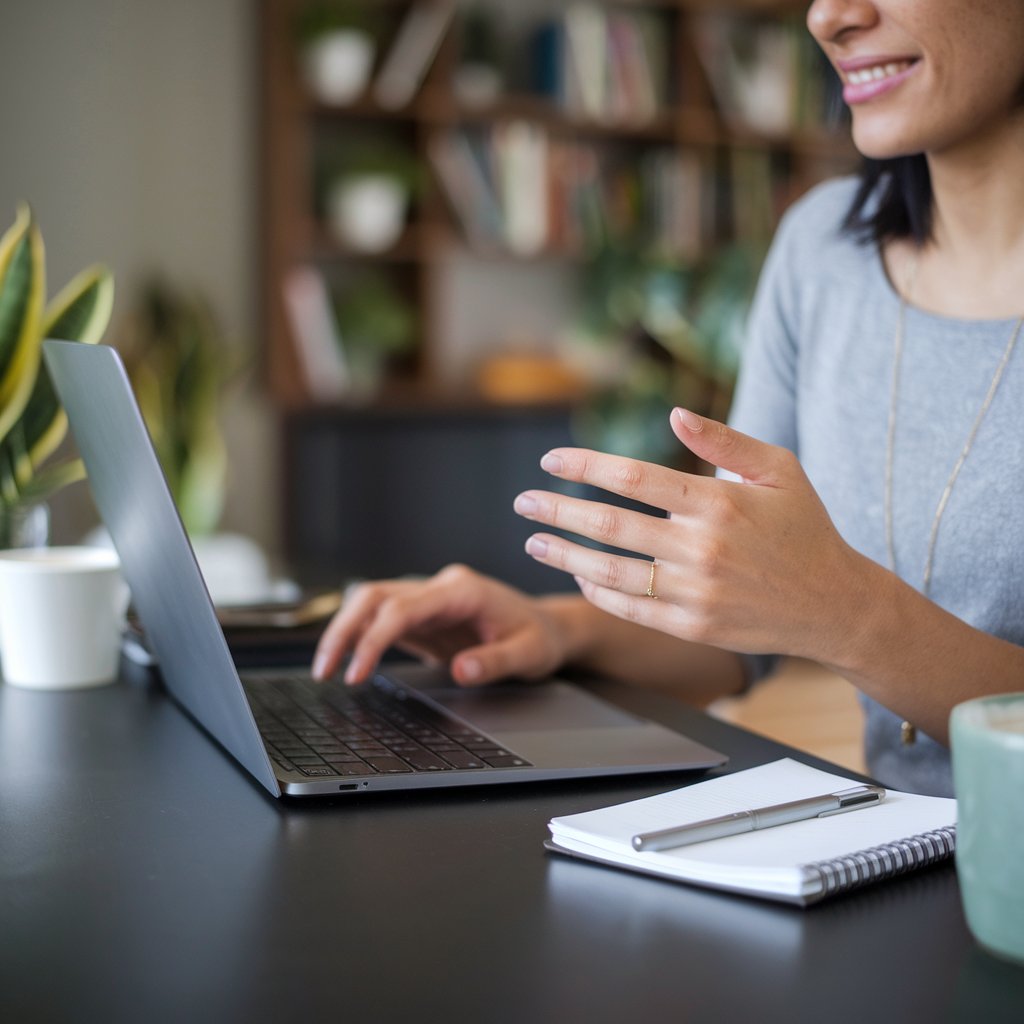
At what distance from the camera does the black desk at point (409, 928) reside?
1.62 ft

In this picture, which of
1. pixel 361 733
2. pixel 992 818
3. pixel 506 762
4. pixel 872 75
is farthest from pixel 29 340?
pixel 992 818

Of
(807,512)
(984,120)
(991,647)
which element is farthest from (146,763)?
(984,120)

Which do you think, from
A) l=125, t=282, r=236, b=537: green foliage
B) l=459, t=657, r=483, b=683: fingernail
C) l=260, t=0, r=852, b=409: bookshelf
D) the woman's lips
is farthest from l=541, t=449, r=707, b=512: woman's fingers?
l=260, t=0, r=852, b=409: bookshelf

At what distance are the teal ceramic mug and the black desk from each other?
0.06 ft

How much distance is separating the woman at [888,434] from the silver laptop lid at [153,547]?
0.16 metres

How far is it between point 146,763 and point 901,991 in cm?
52

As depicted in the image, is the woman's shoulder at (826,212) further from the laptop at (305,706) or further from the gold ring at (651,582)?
the gold ring at (651,582)

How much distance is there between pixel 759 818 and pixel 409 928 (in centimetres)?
20

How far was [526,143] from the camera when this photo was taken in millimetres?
4031

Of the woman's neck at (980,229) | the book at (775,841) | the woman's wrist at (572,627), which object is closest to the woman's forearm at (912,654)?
the book at (775,841)

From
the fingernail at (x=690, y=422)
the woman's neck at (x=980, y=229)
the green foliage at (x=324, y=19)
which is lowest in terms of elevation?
the fingernail at (x=690, y=422)

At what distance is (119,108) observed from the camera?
371 centimetres

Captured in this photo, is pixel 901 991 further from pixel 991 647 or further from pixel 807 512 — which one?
pixel 991 647

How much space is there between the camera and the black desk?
49cm
